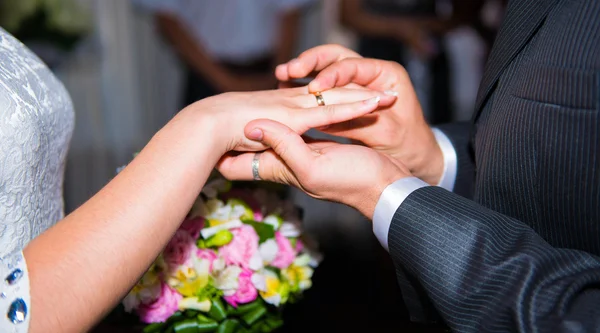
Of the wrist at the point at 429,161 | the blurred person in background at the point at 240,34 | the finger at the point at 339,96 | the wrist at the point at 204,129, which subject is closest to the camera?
the wrist at the point at 204,129

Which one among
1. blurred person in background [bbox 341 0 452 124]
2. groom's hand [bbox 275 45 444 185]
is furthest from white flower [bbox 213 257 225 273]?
blurred person in background [bbox 341 0 452 124]

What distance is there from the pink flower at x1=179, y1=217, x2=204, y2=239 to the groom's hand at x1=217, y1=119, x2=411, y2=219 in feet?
0.57

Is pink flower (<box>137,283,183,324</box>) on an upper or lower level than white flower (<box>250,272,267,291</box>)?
lower

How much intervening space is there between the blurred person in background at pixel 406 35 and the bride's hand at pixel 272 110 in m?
2.12

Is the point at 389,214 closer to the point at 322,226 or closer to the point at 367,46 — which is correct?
the point at 322,226

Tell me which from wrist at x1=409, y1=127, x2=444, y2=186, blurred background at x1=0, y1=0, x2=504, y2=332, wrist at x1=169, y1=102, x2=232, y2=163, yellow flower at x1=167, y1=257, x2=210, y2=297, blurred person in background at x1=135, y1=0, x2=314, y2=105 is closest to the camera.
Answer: wrist at x1=169, y1=102, x2=232, y2=163

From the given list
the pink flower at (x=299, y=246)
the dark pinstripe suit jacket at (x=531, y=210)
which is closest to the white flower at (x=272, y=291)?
the pink flower at (x=299, y=246)

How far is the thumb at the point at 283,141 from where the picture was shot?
95cm

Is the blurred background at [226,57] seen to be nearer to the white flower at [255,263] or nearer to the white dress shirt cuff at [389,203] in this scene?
the white flower at [255,263]

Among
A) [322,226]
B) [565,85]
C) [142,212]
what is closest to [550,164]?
[565,85]

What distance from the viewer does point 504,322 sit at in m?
0.77

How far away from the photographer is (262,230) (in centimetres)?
Answer: 107

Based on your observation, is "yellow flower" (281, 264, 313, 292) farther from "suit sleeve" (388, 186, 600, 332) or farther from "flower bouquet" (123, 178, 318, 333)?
"suit sleeve" (388, 186, 600, 332)

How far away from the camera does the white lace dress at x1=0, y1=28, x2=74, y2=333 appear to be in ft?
2.44
